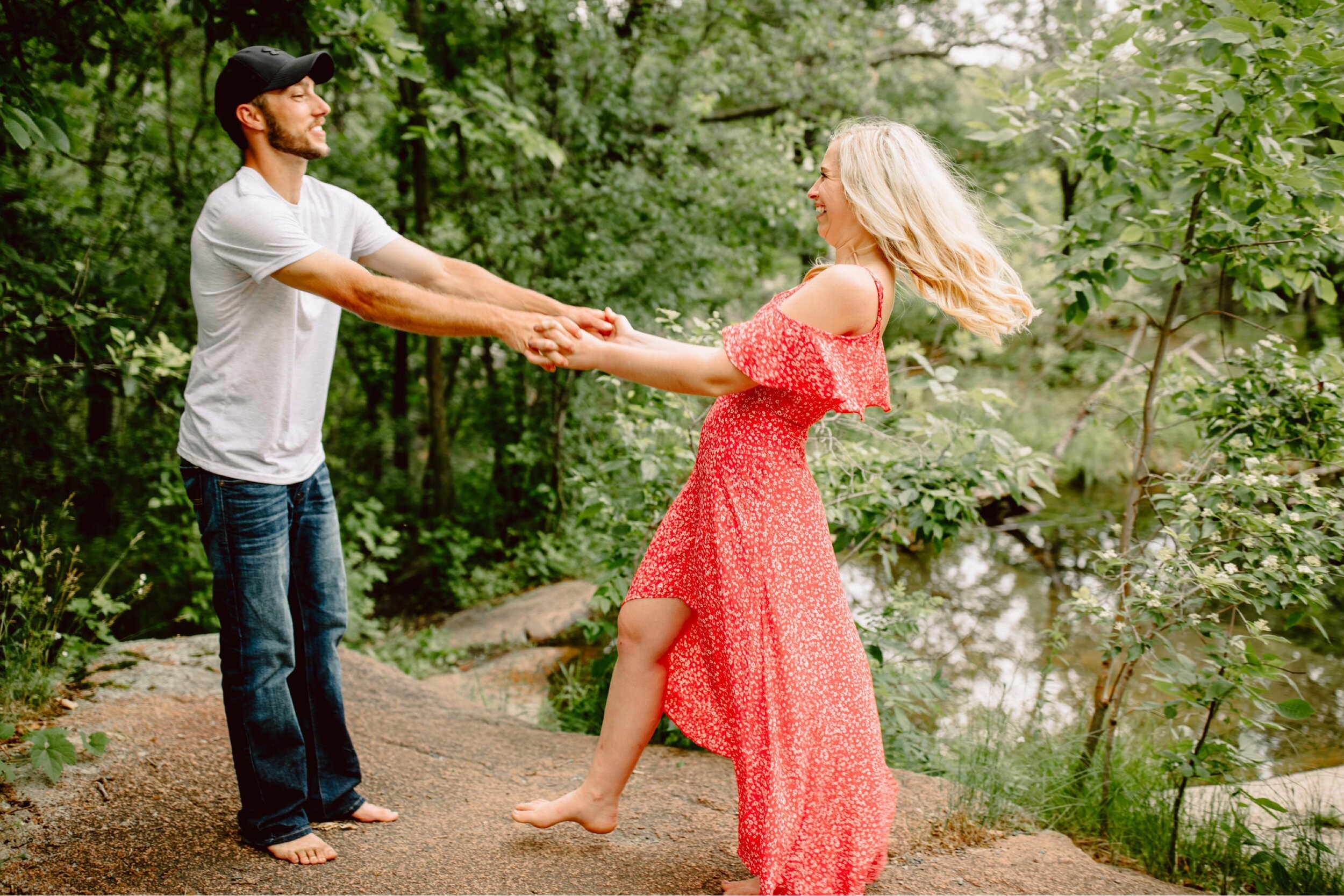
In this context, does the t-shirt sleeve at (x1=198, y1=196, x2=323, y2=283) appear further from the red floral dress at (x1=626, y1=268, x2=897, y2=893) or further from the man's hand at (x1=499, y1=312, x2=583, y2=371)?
the red floral dress at (x1=626, y1=268, x2=897, y2=893)

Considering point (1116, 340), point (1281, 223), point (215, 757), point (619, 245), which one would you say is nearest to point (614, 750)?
point (215, 757)

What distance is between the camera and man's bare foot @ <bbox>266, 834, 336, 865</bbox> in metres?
2.40

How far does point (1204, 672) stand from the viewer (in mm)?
2607

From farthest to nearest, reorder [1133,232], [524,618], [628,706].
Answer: [524,618] → [1133,232] → [628,706]

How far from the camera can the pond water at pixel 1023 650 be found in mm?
4547

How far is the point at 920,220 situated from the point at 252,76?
1766 millimetres

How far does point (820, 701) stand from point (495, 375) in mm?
6027

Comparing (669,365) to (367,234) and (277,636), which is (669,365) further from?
(277,636)

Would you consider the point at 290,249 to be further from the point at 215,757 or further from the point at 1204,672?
the point at 1204,672

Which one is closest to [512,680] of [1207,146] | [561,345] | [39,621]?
[39,621]

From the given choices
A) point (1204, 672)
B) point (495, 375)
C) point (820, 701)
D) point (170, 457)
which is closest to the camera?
point (820, 701)

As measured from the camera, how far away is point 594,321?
8.35 feet

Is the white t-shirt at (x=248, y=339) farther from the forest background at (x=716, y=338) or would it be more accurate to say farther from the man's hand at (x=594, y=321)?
the forest background at (x=716, y=338)

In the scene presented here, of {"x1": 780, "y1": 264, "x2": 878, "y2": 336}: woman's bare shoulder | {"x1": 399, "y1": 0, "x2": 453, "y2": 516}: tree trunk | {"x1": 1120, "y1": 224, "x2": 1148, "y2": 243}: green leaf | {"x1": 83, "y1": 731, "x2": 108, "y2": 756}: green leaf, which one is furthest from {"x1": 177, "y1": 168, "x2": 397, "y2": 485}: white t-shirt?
{"x1": 399, "y1": 0, "x2": 453, "y2": 516}: tree trunk
